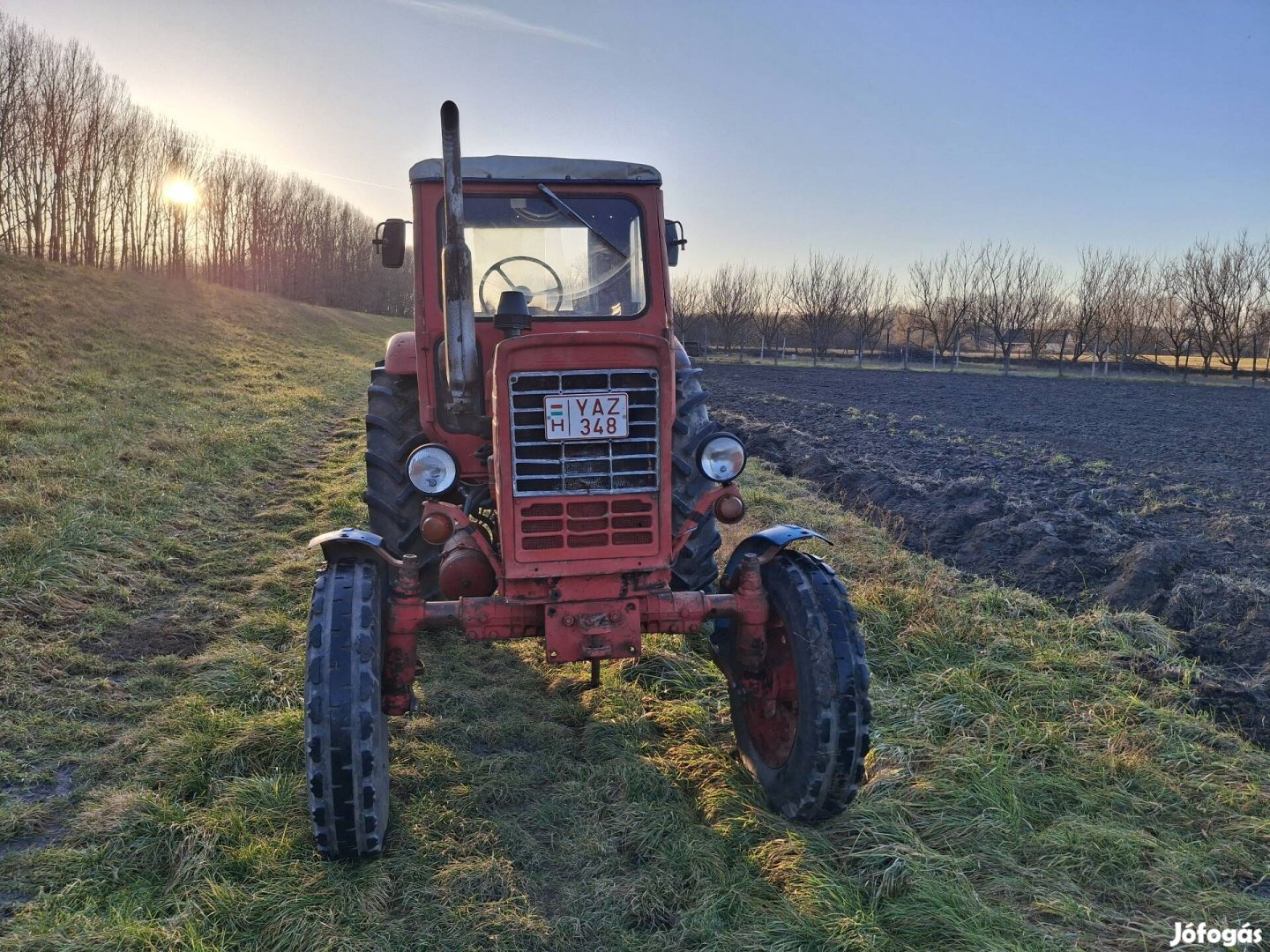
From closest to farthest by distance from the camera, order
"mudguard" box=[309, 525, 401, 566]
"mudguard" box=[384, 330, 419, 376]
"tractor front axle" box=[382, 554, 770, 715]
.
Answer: "tractor front axle" box=[382, 554, 770, 715], "mudguard" box=[309, 525, 401, 566], "mudguard" box=[384, 330, 419, 376]

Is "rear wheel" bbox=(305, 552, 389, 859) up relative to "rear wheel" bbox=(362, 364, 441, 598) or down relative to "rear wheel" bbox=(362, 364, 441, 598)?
down

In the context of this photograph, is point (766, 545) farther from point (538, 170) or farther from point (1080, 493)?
point (1080, 493)

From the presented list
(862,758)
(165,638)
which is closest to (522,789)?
(862,758)

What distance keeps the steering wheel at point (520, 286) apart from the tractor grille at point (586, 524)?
1506 mm

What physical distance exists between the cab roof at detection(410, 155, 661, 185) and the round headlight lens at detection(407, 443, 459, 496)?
150 cm

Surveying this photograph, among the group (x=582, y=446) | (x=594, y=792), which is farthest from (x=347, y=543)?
(x=594, y=792)

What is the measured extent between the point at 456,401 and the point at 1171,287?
49.6 m

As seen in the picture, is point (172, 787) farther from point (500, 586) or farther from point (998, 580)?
point (998, 580)

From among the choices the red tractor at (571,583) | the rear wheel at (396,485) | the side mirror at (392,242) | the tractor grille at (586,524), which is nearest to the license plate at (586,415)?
the red tractor at (571,583)

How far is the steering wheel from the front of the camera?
13.9ft

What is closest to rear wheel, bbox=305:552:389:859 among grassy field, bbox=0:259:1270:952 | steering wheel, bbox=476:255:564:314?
grassy field, bbox=0:259:1270:952

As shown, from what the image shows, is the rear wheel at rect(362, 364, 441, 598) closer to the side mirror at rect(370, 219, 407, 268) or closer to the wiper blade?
the side mirror at rect(370, 219, 407, 268)

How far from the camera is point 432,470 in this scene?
3.55 meters

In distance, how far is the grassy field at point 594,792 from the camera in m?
2.61
